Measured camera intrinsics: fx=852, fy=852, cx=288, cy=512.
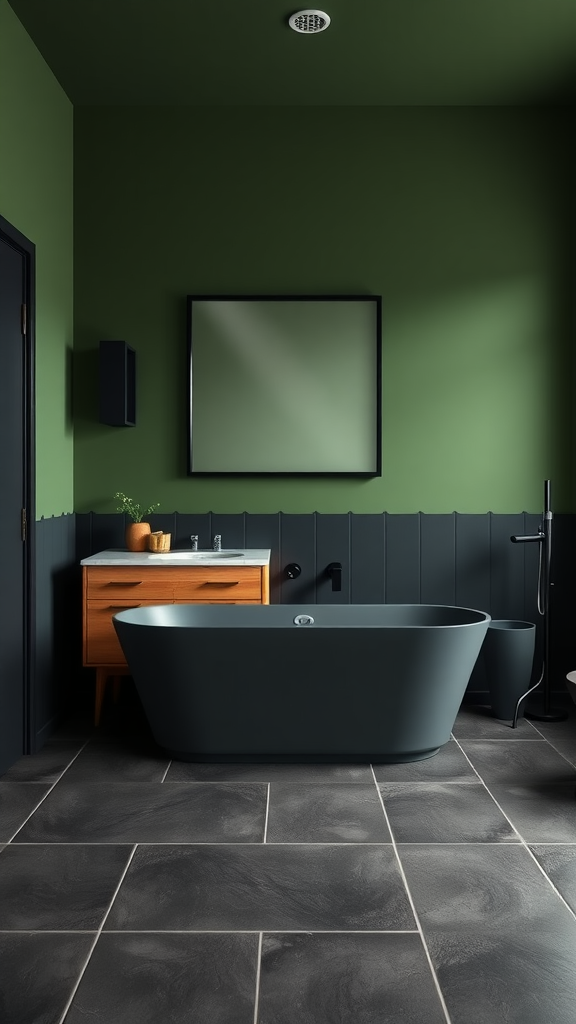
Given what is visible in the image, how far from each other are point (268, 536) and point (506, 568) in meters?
1.27

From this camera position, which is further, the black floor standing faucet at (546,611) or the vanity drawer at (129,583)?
the black floor standing faucet at (546,611)

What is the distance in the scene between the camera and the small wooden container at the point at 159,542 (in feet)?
13.9

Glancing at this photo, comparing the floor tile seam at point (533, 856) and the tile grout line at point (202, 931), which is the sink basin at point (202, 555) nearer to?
the floor tile seam at point (533, 856)

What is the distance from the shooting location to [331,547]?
14.7 ft

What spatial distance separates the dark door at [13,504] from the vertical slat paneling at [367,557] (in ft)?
5.55

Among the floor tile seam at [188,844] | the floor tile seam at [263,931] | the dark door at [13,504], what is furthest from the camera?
the dark door at [13,504]

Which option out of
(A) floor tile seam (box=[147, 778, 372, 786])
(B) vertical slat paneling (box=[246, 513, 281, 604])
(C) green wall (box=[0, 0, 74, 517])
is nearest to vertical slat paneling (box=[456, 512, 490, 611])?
(B) vertical slat paneling (box=[246, 513, 281, 604])

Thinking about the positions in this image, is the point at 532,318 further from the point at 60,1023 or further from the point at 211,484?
the point at 60,1023

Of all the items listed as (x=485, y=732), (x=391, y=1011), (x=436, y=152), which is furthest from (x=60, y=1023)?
(x=436, y=152)

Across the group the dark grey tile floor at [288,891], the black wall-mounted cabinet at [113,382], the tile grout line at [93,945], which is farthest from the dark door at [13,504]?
the tile grout line at [93,945]

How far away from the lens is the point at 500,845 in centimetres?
272

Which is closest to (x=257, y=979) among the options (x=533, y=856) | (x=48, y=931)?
(x=48, y=931)

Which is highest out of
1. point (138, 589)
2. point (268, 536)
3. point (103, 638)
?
point (268, 536)

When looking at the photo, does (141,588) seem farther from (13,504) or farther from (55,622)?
(13,504)
